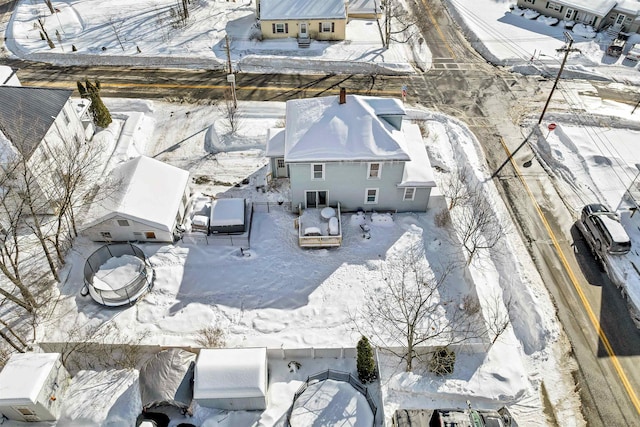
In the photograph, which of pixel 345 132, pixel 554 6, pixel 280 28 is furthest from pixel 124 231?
pixel 554 6

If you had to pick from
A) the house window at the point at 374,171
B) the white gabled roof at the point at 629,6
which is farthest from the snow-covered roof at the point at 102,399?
the white gabled roof at the point at 629,6

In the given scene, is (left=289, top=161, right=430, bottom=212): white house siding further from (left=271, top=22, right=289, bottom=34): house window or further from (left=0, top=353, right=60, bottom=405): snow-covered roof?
(left=271, top=22, right=289, bottom=34): house window

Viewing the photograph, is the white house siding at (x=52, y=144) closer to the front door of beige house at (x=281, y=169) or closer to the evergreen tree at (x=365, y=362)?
the front door of beige house at (x=281, y=169)

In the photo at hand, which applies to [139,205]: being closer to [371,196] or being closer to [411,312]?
A: [371,196]

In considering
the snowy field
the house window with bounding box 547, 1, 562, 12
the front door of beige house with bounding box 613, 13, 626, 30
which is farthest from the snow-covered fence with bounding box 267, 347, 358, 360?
the front door of beige house with bounding box 613, 13, 626, 30

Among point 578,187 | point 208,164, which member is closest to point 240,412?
point 208,164
